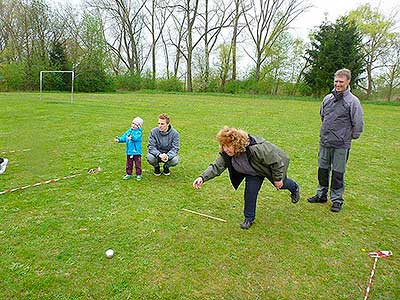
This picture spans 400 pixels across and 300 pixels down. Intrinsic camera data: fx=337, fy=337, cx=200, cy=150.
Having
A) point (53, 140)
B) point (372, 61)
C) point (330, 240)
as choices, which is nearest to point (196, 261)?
point (330, 240)

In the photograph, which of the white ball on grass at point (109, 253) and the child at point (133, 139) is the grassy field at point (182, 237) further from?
the child at point (133, 139)

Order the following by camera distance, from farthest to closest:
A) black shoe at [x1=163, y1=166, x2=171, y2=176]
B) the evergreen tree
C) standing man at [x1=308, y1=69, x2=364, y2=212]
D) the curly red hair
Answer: the evergreen tree → black shoe at [x1=163, y1=166, x2=171, y2=176] → standing man at [x1=308, y1=69, x2=364, y2=212] → the curly red hair

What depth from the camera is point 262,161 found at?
12.0 ft

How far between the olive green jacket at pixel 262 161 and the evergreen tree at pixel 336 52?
86.0ft

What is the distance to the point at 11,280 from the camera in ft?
9.46

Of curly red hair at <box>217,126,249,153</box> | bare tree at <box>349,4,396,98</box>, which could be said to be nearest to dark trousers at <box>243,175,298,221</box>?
curly red hair at <box>217,126,249,153</box>

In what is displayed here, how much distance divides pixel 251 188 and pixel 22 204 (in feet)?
9.97

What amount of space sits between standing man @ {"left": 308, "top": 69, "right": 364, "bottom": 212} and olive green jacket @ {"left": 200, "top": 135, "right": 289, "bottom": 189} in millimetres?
995

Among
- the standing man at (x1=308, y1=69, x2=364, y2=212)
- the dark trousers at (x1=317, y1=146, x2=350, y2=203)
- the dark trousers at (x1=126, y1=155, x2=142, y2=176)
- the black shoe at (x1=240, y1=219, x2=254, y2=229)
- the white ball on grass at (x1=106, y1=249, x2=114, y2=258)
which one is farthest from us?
the dark trousers at (x1=126, y1=155, x2=142, y2=176)

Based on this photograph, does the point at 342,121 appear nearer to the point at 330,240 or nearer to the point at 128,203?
the point at 330,240

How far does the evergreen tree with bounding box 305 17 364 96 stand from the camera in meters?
27.5

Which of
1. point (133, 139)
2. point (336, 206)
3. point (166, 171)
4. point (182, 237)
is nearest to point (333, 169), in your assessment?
point (336, 206)

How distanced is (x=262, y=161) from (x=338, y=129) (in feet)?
4.38

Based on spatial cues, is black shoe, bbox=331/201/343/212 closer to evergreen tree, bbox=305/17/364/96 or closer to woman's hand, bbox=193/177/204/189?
woman's hand, bbox=193/177/204/189
